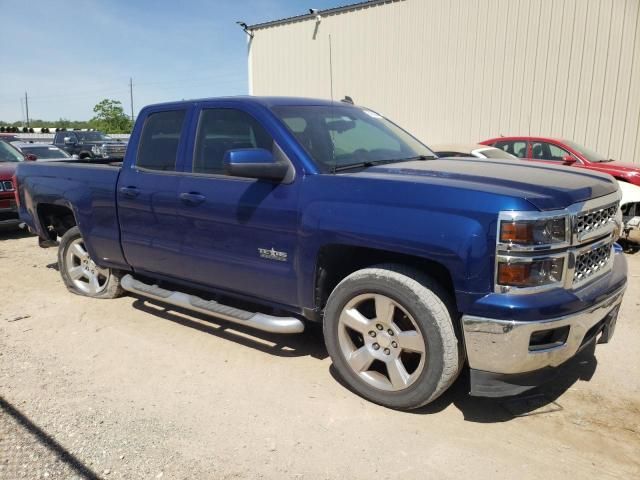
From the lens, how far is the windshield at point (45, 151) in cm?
1451

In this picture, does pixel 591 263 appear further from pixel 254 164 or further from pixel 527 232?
pixel 254 164

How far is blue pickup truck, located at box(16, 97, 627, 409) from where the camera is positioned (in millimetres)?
2742

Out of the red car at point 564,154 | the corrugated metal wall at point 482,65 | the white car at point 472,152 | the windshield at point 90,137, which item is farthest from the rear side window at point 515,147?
the windshield at point 90,137

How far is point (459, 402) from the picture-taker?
3439 mm

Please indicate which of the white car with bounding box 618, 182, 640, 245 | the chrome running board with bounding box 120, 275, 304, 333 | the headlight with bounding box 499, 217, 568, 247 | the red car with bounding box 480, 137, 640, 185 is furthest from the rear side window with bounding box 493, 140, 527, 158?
the headlight with bounding box 499, 217, 568, 247

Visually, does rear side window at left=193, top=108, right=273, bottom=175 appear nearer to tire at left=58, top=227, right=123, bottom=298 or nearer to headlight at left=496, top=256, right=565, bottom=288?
headlight at left=496, top=256, right=565, bottom=288

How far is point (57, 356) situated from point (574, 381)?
3.80 meters

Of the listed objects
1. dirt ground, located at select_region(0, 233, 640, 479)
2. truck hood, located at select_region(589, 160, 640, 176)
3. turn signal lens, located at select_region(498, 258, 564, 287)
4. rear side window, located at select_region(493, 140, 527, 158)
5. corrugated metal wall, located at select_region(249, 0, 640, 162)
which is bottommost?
dirt ground, located at select_region(0, 233, 640, 479)

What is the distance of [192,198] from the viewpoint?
13.1ft

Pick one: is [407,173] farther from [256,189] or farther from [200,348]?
[200,348]

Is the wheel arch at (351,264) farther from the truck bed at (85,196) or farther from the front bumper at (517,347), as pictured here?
the truck bed at (85,196)

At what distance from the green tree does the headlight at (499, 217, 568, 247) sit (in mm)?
62133

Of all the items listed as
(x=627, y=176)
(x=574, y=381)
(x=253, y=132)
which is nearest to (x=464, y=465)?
(x=574, y=381)

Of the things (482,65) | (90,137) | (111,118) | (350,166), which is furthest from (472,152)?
(111,118)
